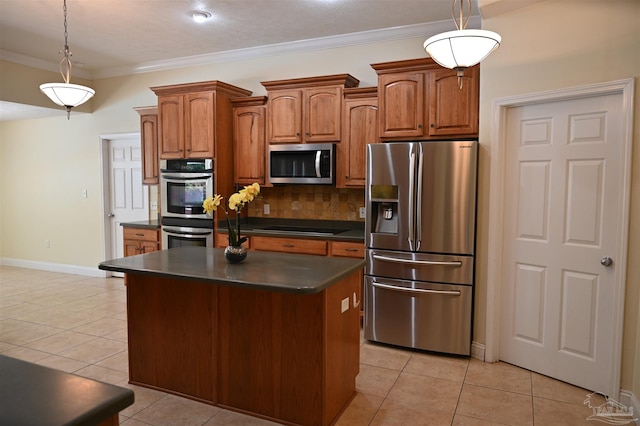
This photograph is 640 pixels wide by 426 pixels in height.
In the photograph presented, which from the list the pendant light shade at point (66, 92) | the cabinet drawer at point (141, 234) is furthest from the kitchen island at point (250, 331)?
the cabinet drawer at point (141, 234)

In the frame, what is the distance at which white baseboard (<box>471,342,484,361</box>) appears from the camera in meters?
3.56

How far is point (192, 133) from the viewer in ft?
16.3

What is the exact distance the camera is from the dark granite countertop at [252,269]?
7.58 feet

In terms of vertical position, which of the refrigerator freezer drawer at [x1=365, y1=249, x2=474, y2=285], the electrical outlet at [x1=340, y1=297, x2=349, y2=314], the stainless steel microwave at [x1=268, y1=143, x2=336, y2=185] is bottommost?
the electrical outlet at [x1=340, y1=297, x2=349, y2=314]

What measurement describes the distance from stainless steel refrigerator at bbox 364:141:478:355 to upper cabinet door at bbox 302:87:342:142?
0.84m

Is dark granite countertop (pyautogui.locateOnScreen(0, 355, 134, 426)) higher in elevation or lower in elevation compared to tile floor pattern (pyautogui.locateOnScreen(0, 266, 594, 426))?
higher

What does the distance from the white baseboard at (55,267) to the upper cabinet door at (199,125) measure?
2.82m

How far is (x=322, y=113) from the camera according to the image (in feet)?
14.8

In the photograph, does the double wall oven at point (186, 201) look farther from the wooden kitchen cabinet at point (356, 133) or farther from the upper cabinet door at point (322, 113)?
the wooden kitchen cabinet at point (356, 133)

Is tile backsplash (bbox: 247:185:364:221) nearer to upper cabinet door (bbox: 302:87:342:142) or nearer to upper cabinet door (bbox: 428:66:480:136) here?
upper cabinet door (bbox: 302:87:342:142)

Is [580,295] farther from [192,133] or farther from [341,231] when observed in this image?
[192,133]

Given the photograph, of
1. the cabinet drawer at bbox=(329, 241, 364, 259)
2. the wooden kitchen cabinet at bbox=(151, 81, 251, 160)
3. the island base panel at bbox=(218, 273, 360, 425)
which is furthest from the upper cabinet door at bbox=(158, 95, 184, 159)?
the island base panel at bbox=(218, 273, 360, 425)

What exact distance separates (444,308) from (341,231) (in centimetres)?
143

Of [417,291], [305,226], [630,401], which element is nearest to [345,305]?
[417,291]
